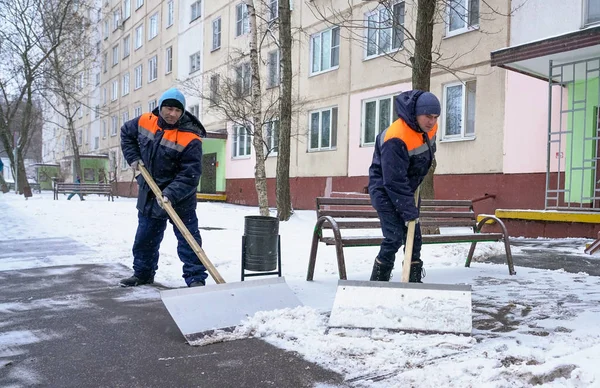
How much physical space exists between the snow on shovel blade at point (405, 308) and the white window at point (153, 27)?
31472mm

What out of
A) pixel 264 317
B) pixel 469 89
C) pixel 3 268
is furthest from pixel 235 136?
pixel 264 317

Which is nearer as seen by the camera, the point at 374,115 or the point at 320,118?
the point at 374,115

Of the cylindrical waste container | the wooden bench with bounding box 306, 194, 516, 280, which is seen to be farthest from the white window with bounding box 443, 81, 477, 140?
the cylindrical waste container

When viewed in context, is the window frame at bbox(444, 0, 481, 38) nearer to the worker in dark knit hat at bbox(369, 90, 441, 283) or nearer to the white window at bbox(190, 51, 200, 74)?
the worker in dark knit hat at bbox(369, 90, 441, 283)

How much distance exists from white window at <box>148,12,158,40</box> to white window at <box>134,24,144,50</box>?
1626 millimetres

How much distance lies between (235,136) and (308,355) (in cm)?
2052

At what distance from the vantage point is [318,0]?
57.5 ft

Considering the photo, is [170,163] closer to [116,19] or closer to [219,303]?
[219,303]

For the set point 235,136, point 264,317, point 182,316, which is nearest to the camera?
point 182,316

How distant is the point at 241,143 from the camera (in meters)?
22.9

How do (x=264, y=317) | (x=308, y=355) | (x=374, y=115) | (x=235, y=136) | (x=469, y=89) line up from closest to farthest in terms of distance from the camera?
1. (x=308, y=355)
2. (x=264, y=317)
3. (x=469, y=89)
4. (x=374, y=115)
5. (x=235, y=136)

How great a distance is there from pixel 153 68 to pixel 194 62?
6.70 meters

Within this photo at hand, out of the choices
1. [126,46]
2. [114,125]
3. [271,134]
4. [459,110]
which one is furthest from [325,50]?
[114,125]

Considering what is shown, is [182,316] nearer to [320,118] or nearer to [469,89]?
[469,89]
